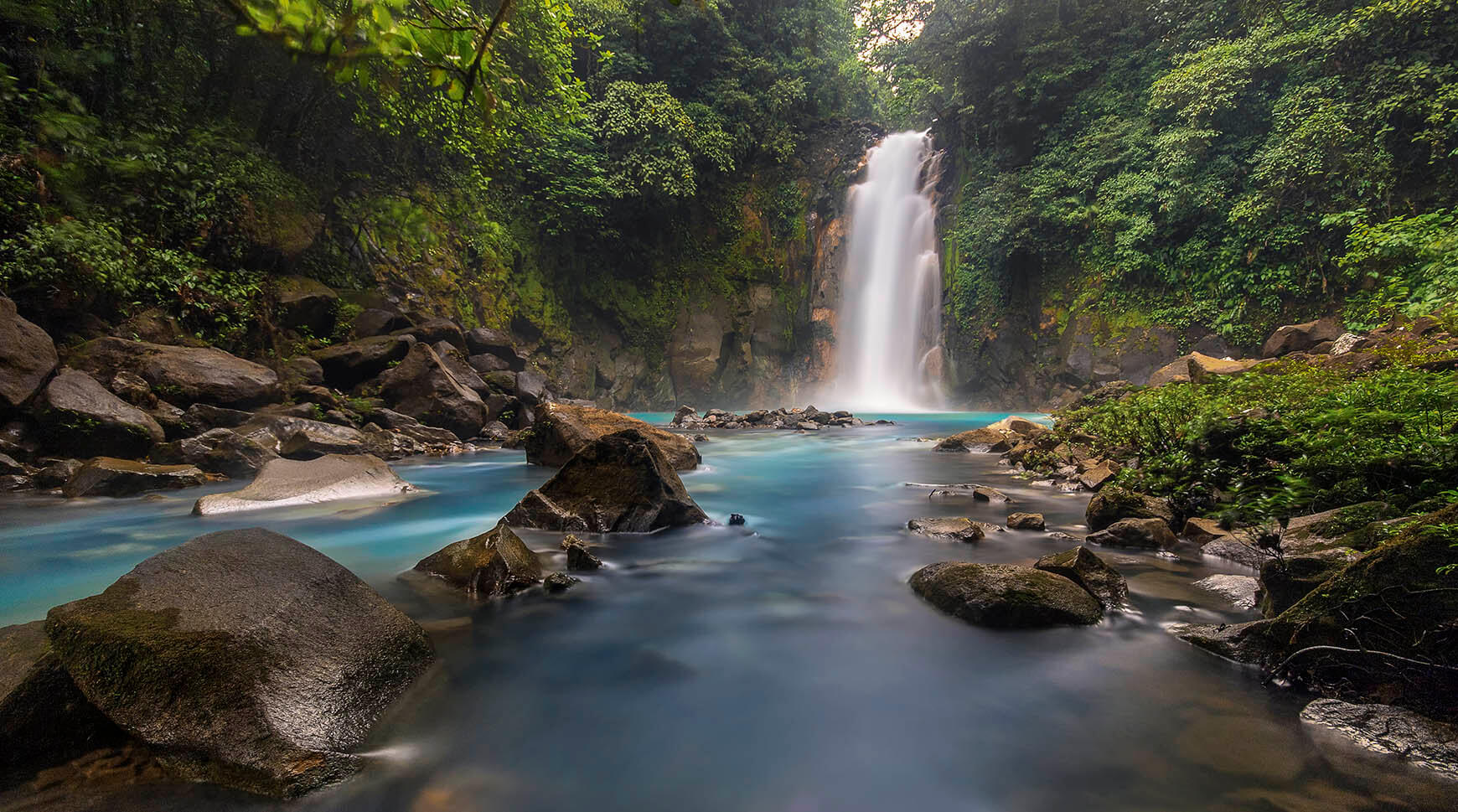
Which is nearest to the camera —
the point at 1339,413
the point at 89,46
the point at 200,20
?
the point at 1339,413

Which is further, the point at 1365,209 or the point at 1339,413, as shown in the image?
the point at 1365,209

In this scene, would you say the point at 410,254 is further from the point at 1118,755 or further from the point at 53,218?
the point at 1118,755

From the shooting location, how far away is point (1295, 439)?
4016 mm

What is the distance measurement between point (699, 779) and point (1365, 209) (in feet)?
63.4

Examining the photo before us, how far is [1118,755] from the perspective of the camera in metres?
2.19

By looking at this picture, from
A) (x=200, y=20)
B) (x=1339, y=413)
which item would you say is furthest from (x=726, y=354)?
(x=1339, y=413)

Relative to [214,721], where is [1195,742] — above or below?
below

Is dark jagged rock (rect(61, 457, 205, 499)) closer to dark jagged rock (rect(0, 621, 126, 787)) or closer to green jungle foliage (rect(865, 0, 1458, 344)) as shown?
dark jagged rock (rect(0, 621, 126, 787))

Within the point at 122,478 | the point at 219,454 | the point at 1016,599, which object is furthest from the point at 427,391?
the point at 1016,599

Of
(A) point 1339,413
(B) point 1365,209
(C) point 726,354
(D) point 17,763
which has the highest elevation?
(B) point 1365,209

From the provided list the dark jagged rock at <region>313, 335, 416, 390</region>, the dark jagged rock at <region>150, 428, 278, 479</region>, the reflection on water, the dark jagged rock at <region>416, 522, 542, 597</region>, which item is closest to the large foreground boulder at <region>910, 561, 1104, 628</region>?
the reflection on water

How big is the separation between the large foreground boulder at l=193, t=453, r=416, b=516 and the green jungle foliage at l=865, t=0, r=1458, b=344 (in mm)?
14364

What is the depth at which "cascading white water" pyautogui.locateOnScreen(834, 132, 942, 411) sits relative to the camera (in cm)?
2762

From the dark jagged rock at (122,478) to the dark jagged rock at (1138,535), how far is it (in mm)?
9752
